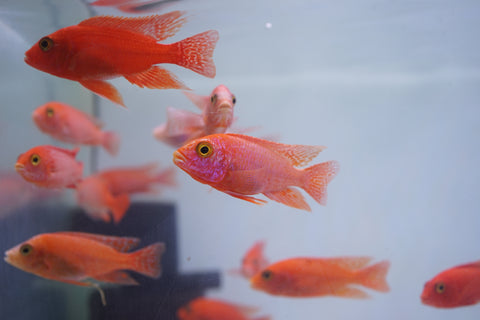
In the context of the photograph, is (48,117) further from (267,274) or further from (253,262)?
(253,262)

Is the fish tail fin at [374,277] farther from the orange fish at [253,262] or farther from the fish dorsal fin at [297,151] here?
the fish dorsal fin at [297,151]

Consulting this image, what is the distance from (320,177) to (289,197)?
0.12 meters

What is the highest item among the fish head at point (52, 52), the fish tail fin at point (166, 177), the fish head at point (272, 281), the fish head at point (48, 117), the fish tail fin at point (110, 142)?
the fish tail fin at point (110, 142)

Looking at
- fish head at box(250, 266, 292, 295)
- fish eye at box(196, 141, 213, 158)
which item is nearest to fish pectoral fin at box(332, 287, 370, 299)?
fish head at box(250, 266, 292, 295)

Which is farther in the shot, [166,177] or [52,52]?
[166,177]

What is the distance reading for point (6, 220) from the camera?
2086 mm

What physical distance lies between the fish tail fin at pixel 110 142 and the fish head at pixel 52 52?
164 cm

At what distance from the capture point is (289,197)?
2.99ft

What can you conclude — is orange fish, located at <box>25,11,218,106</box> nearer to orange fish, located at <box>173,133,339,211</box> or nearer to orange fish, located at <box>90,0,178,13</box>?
orange fish, located at <box>173,133,339,211</box>

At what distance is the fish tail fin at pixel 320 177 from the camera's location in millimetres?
929

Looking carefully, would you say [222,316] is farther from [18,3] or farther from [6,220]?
[18,3]

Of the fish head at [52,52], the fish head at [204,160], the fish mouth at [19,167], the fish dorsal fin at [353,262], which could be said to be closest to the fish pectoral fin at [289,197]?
the fish head at [204,160]

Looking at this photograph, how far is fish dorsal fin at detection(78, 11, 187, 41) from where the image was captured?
0.92 meters

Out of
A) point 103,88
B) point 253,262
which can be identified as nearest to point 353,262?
point 253,262
